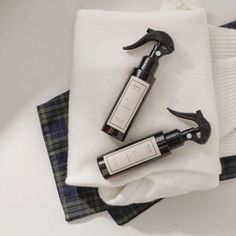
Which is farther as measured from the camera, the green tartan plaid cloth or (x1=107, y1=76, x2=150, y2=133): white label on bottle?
the green tartan plaid cloth

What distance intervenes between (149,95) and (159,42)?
3.7 inches

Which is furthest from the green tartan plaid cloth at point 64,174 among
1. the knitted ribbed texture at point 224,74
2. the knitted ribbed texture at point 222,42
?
the knitted ribbed texture at point 222,42

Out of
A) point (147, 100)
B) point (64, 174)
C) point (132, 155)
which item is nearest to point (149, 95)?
point (147, 100)

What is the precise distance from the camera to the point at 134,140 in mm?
698

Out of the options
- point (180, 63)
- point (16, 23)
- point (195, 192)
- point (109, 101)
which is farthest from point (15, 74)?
point (195, 192)

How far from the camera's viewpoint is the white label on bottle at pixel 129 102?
66cm

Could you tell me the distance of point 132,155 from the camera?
664 mm

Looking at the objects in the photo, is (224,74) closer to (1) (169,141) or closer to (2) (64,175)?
(1) (169,141)

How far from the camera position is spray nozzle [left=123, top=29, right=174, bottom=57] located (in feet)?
2.18

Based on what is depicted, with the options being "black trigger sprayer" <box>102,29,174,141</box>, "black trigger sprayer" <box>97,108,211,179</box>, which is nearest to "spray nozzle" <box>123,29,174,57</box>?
"black trigger sprayer" <box>102,29,174,141</box>

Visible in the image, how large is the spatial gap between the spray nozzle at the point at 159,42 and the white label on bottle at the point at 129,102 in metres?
0.06

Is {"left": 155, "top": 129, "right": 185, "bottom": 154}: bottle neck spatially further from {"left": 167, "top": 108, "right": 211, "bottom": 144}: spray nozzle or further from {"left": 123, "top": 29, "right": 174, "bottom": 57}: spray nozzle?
{"left": 123, "top": 29, "right": 174, "bottom": 57}: spray nozzle

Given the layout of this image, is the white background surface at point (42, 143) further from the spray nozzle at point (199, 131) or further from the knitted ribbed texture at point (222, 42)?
the spray nozzle at point (199, 131)

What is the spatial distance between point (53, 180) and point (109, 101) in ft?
0.69
